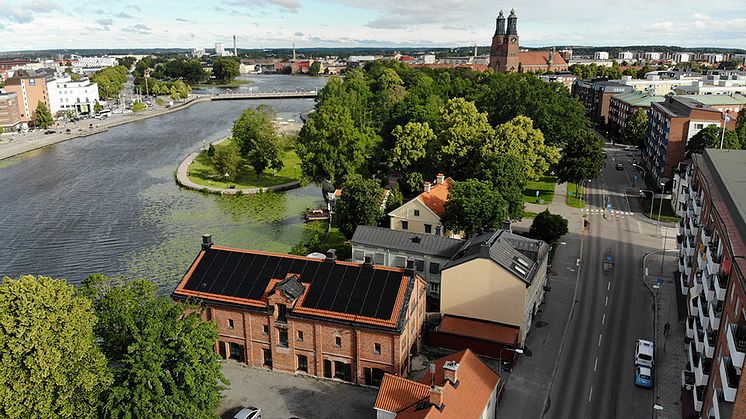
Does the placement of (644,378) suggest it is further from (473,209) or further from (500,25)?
(500,25)

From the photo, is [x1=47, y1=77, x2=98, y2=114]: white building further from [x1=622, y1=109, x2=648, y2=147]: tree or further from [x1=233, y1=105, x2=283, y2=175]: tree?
[x1=622, y1=109, x2=648, y2=147]: tree

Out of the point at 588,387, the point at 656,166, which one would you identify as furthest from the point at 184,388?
the point at 656,166

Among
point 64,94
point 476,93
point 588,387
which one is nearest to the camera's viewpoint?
point 588,387

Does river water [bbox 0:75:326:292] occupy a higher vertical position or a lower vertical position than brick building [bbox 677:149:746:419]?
lower

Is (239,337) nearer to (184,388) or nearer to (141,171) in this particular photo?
(184,388)

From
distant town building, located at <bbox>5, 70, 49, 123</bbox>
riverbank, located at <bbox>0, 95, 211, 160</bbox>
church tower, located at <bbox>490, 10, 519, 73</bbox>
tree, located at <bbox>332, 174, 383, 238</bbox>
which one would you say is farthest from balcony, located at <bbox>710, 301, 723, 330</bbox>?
church tower, located at <bbox>490, 10, 519, 73</bbox>

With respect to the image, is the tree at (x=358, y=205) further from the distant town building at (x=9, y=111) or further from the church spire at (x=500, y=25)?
the church spire at (x=500, y=25)
